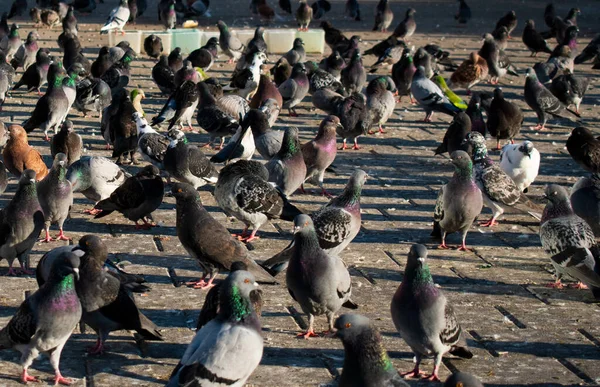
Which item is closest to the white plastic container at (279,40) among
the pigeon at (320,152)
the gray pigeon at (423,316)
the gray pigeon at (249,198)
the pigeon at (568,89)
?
the pigeon at (568,89)

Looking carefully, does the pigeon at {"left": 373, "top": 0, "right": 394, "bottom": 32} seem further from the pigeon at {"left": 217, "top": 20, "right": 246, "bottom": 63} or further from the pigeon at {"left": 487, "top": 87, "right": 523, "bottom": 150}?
the pigeon at {"left": 487, "top": 87, "right": 523, "bottom": 150}

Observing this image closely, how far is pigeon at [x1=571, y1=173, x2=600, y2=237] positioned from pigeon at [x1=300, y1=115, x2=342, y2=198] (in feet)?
9.30

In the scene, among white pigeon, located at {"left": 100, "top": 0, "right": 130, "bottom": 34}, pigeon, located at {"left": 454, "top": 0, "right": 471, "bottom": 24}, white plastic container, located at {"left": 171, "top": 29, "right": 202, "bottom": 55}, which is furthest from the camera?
pigeon, located at {"left": 454, "top": 0, "right": 471, "bottom": 24}

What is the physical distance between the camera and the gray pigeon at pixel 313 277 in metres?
7.01

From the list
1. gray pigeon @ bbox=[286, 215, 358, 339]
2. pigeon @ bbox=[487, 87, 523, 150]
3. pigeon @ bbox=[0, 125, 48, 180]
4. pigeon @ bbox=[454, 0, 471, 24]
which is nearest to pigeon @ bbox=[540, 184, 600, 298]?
gray pigeon @ bbox=[286, 215, 358, 339]

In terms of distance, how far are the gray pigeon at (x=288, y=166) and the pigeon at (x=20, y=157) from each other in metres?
2.58

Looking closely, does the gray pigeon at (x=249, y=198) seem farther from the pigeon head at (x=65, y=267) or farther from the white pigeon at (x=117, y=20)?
the white pigeon at (x=117, y=20)

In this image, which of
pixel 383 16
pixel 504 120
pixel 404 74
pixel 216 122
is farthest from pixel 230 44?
pixel 504 120

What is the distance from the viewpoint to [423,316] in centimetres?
642

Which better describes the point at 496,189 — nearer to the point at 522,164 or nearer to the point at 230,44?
the point at 522,164

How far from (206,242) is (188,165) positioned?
3.03 m

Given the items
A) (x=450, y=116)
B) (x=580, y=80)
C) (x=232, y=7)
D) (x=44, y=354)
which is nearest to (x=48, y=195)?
(x=44, y=354)

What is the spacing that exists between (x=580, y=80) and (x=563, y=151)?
2.64 metres

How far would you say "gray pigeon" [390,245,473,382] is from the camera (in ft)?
21.1
